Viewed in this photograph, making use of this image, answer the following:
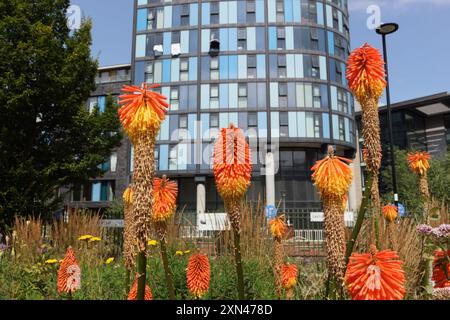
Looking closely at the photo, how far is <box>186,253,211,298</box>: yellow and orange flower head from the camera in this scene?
310 centimetres

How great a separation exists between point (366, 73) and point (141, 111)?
67.5 inches

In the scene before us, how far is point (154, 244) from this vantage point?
693cm

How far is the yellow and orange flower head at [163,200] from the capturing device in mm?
2861

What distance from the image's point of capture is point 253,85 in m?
39.9

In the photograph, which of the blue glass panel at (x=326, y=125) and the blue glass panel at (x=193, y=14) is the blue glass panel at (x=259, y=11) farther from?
the blue glass panel at (x=326, y=125)

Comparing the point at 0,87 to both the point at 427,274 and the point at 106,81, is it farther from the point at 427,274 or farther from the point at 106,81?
the point at 106,81

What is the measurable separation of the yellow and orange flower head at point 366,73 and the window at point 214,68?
126 feet

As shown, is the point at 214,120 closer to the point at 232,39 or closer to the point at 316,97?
the point at 232,39

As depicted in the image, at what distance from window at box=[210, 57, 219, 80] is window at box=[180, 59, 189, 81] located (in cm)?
275

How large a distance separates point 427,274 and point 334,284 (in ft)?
4.33

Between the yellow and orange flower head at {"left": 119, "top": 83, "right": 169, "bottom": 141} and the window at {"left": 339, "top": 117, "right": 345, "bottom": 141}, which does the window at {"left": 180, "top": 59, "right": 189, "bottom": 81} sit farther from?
the yellow and orange flower head at {"left": 119, "top": 83, "right": 169, "bottom": 141}

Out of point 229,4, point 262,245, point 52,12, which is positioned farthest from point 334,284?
point 229,4

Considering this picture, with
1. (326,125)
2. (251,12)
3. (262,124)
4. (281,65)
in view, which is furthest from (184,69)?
(326,125)

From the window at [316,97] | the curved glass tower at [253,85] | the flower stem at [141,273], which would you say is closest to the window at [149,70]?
the curved glass tower at [253,85]
